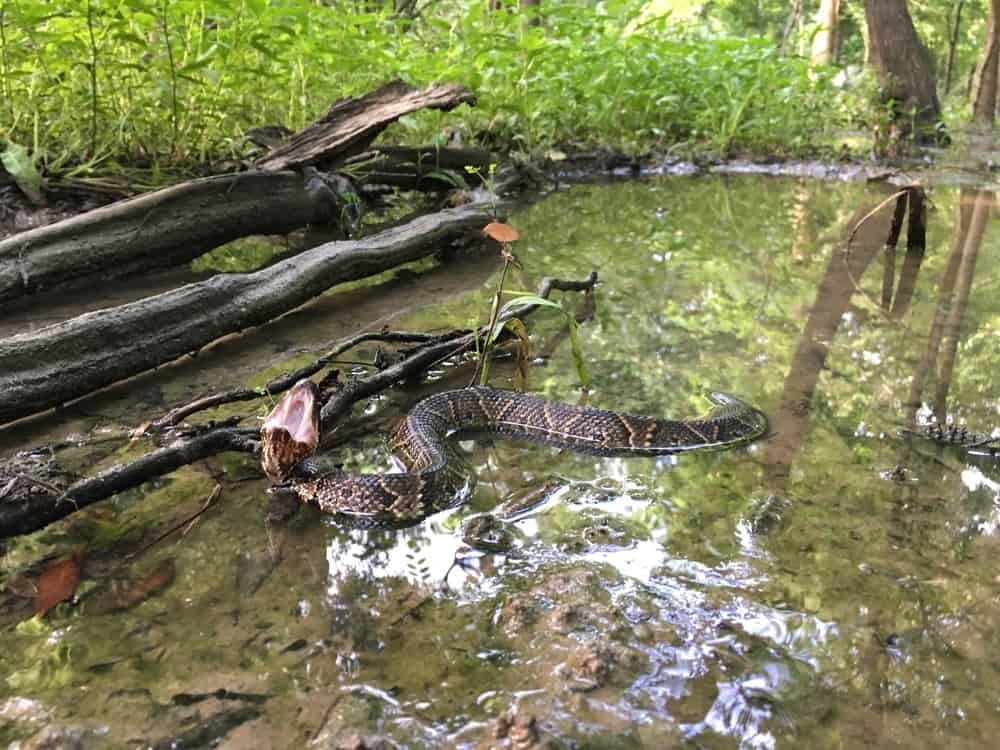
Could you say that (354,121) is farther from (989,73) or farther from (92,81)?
(989,73)

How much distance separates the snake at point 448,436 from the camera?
3.44 metres

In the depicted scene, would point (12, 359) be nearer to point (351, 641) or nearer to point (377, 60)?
point (351, 641)

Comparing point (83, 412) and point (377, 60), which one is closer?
point (83, 412)

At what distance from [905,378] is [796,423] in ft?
3.69

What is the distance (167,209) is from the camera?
21.6ft

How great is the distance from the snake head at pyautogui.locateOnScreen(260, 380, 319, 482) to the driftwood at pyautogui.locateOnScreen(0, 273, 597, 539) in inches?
7.2

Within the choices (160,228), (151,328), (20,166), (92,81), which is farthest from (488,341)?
(20,166)

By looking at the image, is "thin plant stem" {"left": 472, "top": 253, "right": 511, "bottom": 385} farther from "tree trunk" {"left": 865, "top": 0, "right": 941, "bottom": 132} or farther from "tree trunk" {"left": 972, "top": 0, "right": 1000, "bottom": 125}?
"tree trunk" {"left": 972, "top": 0, "right": 1000, "bottom": 125}

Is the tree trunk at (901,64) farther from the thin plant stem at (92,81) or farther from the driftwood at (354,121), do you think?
the thin plant stem at (92,81)

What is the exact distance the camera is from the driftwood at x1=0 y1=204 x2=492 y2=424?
13.4ft

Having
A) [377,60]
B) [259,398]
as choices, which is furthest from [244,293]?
[377,60]

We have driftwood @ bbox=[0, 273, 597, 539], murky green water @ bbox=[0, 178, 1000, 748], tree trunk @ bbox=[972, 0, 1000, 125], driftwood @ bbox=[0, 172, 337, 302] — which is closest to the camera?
murky green water @ bbox=[0, 178, 1000, 748]

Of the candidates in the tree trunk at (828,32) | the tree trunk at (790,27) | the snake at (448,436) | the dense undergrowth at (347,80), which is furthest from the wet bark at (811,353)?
the tree trunk at (828,32)

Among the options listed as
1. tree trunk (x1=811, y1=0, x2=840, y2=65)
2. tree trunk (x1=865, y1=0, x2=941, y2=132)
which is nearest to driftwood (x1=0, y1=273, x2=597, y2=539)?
tree trunk (x1=865, y1=0, x2=941, y2=132)
